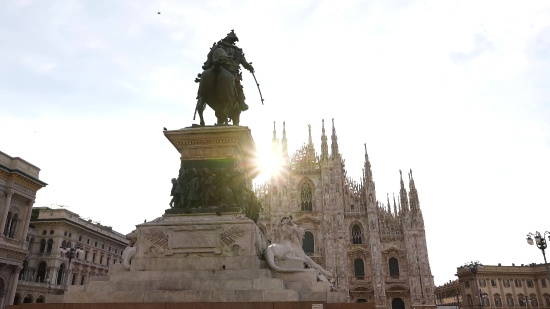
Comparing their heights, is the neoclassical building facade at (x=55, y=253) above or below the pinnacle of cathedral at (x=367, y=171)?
below

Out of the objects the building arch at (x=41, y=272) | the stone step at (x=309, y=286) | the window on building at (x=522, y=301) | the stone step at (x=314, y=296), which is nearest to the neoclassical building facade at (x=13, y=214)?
the building arch at (x=41, y=272)

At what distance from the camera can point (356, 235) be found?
138 feet

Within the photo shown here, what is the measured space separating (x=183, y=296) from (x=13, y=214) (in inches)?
1118

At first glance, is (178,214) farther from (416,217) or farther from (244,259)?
(416,217)

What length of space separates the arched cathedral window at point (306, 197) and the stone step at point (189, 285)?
126ft

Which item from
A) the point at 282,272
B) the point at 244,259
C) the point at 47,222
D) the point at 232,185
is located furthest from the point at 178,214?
the point at 47,222

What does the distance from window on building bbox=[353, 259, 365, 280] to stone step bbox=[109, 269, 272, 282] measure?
121 feet

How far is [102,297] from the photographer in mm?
5531

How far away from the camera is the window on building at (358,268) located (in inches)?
1583

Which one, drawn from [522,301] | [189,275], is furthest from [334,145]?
[189,275]

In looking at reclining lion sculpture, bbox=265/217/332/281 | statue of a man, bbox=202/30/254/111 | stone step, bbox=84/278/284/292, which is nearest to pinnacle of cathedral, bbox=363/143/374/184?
statue of a man, bbox=202/30/254/111

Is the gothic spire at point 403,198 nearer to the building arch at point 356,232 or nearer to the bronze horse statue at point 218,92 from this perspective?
the building arch at point 356,232

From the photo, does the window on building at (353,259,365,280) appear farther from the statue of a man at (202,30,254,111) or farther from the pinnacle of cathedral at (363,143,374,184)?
the statue of a man at (202,30,254,111)

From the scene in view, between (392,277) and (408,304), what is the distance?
9.43 ft
